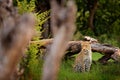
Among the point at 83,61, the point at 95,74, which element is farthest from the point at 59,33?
the point at 83,61

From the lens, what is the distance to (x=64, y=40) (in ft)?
13.8

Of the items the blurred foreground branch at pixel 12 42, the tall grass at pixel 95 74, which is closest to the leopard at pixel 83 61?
the tall grass at pixel 95 74

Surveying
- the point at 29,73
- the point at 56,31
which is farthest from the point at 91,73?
the point at 56,31

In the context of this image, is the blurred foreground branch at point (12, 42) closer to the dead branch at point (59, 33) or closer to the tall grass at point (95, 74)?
the dead branch at point (59, 33)

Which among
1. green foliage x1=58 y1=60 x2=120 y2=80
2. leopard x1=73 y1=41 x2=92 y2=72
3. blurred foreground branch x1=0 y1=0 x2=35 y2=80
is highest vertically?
blurred foreground branch x1=0 y1=0 x2=35 y2=80

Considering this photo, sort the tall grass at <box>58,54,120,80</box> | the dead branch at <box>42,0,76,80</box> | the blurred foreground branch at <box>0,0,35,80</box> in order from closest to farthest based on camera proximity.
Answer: the blurred foreground branch at <box>0,0,35,80</box> < the dead branch at <box>42,0,76,80</box> < the tall grass at <box>58,54,120,80</box>

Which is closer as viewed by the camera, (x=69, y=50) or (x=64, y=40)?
(x=64, y=40)

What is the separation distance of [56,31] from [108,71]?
1044 cm

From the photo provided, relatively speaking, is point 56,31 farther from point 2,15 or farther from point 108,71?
point 108,71

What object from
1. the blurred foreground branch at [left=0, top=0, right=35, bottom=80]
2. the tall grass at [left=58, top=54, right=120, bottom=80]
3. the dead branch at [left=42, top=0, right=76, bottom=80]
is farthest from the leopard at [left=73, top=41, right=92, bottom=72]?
the blurred foreground branch at [left=0, top=0, right=35, bottom=80]

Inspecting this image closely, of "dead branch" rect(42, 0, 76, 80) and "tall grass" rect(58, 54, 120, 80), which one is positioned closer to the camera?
"dead branch" rect(42, 0, 76, 80)

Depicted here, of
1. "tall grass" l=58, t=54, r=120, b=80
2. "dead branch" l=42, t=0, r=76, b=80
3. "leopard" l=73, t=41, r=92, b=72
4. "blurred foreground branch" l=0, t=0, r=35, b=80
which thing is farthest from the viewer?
"leopard" l=73, t=41, r=92, b=72

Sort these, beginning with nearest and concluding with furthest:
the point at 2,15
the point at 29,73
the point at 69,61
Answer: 1. the point at 2,15
2. the point at 29,73
3. the point at 69,61

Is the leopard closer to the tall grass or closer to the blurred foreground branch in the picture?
the tall grass
